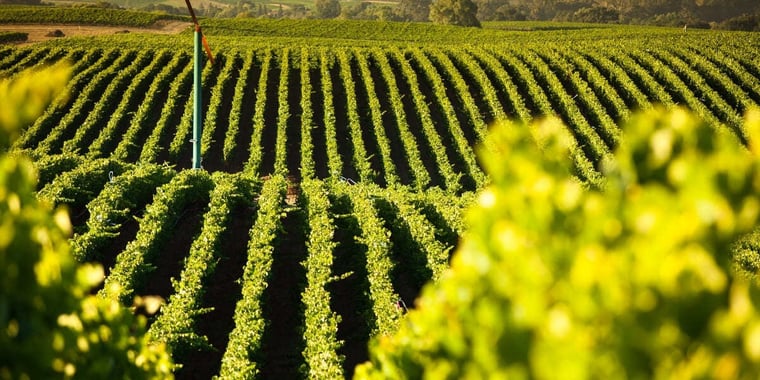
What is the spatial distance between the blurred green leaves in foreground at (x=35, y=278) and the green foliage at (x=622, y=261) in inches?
96.9

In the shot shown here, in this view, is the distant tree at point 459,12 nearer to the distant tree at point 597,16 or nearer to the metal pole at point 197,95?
the distant tree at point 597,16

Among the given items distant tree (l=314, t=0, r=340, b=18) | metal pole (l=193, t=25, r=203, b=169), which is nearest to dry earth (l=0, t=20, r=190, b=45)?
metal pole (l=193, t=25, r=203, b=169)

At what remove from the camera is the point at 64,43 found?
130 ft

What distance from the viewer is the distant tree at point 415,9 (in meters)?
131

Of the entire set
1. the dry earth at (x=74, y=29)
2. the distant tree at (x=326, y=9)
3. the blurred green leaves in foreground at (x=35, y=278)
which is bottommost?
the distant tree at (x=326, y=9)

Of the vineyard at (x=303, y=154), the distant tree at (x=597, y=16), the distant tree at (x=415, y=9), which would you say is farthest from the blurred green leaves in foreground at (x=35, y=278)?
the distant tree at (x=415, y=9)

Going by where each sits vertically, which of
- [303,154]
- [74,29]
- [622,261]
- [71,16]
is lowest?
[303,154]

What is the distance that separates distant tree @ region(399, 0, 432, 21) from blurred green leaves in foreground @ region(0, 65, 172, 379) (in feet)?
433

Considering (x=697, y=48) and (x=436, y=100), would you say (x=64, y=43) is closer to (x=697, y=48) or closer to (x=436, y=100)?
(x=436, y=100)

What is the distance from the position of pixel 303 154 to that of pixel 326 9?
113 metres

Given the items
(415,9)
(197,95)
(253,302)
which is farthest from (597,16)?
(253,302)

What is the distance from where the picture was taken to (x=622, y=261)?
2.60 m

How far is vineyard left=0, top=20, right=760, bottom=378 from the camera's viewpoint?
12.4m

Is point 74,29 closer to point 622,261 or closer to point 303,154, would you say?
point 303,154
